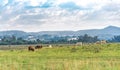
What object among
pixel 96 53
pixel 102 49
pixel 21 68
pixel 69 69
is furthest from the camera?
pixel 102 49

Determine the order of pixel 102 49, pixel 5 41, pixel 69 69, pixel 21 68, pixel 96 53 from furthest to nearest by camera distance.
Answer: pixel 5 41 < pixel 102 49 < pixel 96 53 < pixel 21 68 < pixel 69 69

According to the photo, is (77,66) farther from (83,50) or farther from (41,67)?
(83,50)

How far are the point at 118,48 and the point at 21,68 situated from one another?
27330 mm

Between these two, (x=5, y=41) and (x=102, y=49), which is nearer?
(x=102, y=49)

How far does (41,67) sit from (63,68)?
1704 mm

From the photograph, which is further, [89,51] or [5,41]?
[5,41]

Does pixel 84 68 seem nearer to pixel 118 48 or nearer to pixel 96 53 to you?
pixel 96 53

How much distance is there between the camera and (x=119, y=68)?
20.0 m

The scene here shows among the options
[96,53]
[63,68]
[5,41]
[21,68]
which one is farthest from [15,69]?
[5,41]

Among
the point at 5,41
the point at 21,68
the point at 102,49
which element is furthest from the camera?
A: the point at 5,41

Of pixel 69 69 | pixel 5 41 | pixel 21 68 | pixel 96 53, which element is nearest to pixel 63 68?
pixel 69 69

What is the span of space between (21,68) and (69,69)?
2804 mm

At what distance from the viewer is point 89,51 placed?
149ft

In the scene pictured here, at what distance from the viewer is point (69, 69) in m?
19.3
